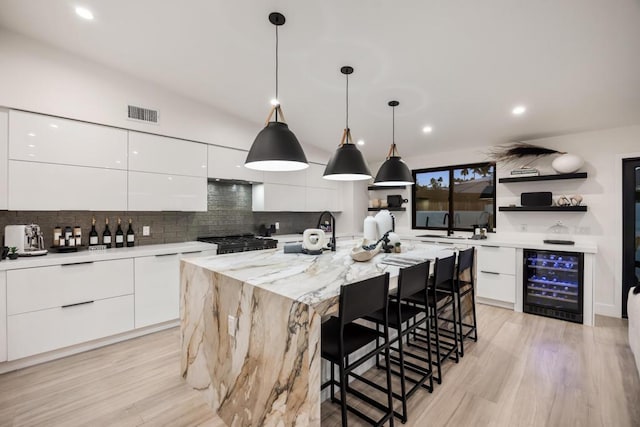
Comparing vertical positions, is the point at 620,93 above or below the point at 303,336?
above

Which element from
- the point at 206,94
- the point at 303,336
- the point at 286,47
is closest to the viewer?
the point at 303,336

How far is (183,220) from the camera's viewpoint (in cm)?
397

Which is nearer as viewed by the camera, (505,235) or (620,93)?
(620,93)

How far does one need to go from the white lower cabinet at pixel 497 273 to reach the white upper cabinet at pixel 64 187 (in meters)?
4.68

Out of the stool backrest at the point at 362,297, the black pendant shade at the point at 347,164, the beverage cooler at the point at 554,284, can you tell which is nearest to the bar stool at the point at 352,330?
the stool backrest at the point at 362,297

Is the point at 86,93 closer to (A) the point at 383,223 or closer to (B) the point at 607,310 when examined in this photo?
(A) the point at 383,223

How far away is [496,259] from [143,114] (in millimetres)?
4902

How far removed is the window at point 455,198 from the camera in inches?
186

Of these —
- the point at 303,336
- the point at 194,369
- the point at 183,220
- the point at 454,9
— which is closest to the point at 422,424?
the point at 303,336

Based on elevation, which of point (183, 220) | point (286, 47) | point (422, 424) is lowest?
point (422, 424)

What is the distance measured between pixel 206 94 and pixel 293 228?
2670 mm

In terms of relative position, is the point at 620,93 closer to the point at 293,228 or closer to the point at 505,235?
the point at 505,235

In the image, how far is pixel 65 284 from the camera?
2.66 metres

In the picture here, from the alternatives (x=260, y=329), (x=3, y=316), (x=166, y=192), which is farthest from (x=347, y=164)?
(x=3, y=316)
